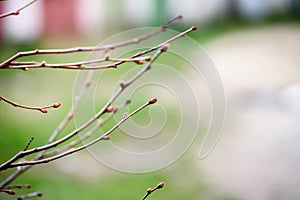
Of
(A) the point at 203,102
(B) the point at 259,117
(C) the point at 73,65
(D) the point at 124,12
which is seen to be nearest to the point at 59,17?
(D) the point at 124,12

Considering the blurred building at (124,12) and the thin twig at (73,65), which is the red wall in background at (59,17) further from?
the thin twig at (73,65)

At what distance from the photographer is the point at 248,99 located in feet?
15.5

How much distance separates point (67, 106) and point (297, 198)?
2573 mm

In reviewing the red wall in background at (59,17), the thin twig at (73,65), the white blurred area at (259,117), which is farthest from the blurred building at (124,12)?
the thin twig at (73,65)

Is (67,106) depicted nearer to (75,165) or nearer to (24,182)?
(75,165)

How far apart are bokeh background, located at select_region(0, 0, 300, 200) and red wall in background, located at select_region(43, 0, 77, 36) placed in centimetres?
2

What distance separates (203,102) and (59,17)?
4.10 meters

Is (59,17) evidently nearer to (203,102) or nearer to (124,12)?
(124,12)

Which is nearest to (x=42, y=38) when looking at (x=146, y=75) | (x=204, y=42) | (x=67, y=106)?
(x=204, y=42)

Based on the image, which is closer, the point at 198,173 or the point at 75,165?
the point at 198,173

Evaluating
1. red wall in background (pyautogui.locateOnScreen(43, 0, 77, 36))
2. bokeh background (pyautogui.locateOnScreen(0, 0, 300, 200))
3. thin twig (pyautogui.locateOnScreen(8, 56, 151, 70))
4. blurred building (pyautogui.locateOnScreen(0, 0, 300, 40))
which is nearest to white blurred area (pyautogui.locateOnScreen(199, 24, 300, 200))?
bokeh background (pyautogui.locateOnScreen(0, 0, 300, 200))

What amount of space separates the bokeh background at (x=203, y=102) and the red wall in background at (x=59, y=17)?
2cm

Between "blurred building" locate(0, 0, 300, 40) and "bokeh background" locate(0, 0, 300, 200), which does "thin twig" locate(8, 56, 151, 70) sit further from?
"blurred building" locate(0, 0, 300, 40)

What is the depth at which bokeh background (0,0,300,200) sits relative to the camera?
Result: 3041 mm
